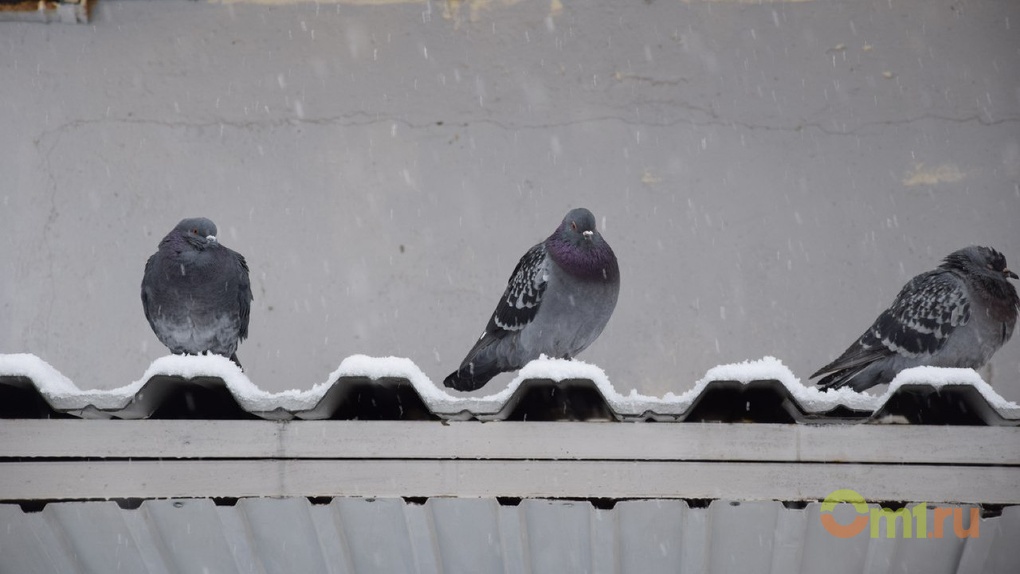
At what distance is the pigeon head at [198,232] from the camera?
390 centimetres

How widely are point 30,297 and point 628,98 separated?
9.76 feet

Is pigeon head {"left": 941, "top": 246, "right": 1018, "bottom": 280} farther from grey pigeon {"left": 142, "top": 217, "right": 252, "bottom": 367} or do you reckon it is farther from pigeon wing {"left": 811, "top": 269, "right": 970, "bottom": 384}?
grey pigeon {"left": 142, "top": 217, "right": 252, "bottom": 367}

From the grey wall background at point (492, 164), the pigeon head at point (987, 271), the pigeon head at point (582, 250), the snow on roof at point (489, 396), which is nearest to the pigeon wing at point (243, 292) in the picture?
the grey wall background at point (492, 164)

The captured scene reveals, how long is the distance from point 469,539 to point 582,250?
146cm

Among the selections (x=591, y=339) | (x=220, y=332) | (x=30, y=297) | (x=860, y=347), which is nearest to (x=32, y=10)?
(x=30, y=297)

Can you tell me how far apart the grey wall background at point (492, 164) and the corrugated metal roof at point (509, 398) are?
2.15 meters

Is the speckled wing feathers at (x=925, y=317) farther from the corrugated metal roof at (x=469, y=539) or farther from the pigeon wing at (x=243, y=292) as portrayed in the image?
the pigeon wing at (x=243, y=292)

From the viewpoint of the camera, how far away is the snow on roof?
2428 mm

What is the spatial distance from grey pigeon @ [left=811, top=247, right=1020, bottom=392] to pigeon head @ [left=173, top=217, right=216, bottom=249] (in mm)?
2323

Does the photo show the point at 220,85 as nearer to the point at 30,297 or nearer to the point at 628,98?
the point at 30,297

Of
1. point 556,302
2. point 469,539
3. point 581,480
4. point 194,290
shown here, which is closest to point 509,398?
point 581,480

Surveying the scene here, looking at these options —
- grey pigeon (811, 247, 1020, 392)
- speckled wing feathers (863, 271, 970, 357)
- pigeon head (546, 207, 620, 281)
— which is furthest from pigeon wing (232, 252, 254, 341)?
speckled wing feathers (863, 271, 970, 357)

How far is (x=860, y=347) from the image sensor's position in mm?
3953

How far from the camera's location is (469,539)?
2688 millimetres
